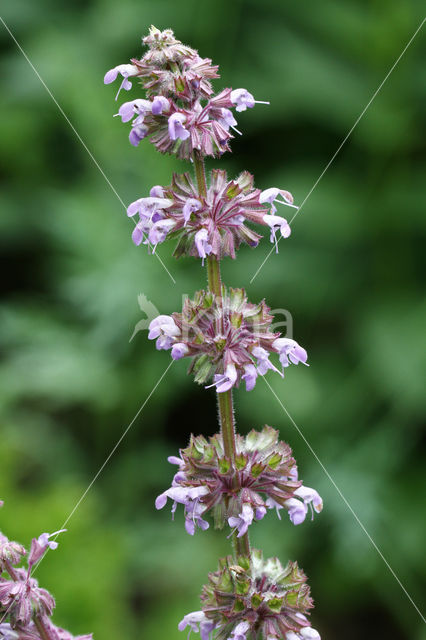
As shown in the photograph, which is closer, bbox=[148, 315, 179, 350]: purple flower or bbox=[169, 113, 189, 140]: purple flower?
bbox=[169, 113, 189, 140]: purple flower

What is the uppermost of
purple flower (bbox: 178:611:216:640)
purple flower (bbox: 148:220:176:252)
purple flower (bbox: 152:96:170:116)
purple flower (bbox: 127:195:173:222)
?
purple flower (bbox: 152:96:170:116)

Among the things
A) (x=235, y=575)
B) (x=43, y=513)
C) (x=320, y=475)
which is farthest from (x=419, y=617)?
(x=235, y=575)

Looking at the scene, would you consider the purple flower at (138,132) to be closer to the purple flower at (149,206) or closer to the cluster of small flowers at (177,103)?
the cluster of small flowers at (177,103)

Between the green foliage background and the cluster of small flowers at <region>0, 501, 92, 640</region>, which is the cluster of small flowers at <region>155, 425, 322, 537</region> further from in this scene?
the green foliage background

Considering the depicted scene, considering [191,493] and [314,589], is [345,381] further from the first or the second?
[191,493]

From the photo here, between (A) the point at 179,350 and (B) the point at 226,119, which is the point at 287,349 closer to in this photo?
(A) the point at 179,350

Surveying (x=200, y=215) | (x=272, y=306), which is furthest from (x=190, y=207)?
(x=272, y=306)

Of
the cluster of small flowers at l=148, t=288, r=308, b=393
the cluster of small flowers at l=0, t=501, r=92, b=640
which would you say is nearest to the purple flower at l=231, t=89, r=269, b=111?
the cluster of small flowers at l=148, t=288, r=308, b=393

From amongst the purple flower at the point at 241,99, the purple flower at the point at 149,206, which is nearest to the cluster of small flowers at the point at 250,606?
the purple flower at the point at 149,206

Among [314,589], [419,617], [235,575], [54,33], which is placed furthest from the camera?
[54,33]
